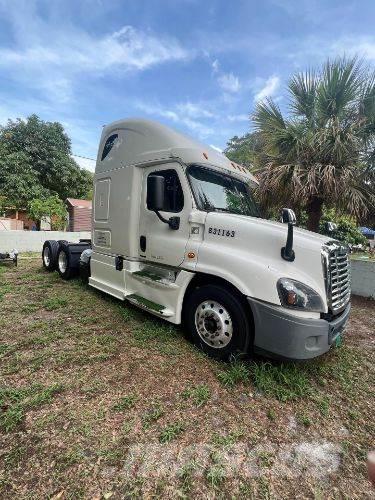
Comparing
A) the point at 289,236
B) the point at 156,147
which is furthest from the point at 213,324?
the point at 156,147

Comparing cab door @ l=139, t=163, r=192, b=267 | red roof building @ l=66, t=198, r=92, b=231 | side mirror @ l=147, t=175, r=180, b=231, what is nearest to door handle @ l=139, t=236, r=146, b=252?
cab door @ l=139, t=163, r=192, b=267

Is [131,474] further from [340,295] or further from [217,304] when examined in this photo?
[340,295]

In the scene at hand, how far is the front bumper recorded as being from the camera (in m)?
2.85

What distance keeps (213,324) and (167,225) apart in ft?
5.09

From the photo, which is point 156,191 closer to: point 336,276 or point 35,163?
point 336,276

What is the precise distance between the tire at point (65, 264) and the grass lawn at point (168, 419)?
301 centimetres

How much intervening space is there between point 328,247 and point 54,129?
28492 mm

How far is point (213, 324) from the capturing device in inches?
138

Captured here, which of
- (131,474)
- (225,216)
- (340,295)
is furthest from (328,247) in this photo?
(131,474)

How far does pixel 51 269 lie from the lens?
8.15 m

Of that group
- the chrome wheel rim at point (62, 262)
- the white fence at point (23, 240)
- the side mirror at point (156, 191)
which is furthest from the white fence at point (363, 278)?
the white fence at point (23, 240)

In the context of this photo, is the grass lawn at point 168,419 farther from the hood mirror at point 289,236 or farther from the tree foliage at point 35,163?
the tree foliage at point 35,163

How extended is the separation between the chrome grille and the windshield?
1406 mm

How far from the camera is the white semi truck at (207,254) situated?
2.95 meters
